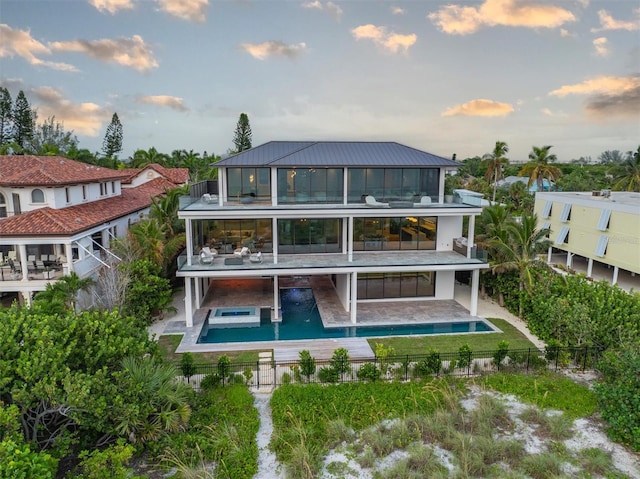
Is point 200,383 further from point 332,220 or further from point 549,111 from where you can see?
point 549,111

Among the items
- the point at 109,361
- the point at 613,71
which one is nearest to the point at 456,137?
the point at 613,71

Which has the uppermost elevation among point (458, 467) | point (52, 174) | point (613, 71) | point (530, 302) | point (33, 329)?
point (613, 71)

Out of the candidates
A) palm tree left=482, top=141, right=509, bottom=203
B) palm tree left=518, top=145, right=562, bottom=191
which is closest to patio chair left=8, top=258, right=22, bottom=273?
palm tree left=482, top=141, right=509, bottom=203

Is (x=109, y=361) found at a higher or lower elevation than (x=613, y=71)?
lower

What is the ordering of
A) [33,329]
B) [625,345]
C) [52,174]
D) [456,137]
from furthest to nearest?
[456,137]
[52,174]
[625,345]
[33,329]

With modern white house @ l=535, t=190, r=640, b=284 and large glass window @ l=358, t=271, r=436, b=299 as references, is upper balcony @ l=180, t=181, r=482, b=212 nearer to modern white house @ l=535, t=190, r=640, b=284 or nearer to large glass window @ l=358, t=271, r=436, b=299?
large glass window @ l=358, t=271, r=436, b=299

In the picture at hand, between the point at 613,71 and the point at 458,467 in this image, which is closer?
the point at 458,467

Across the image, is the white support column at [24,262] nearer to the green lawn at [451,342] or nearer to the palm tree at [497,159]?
the green lawn at [451,342]

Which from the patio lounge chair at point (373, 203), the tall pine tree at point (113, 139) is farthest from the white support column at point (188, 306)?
the tall pine tree at point (113, 139)
